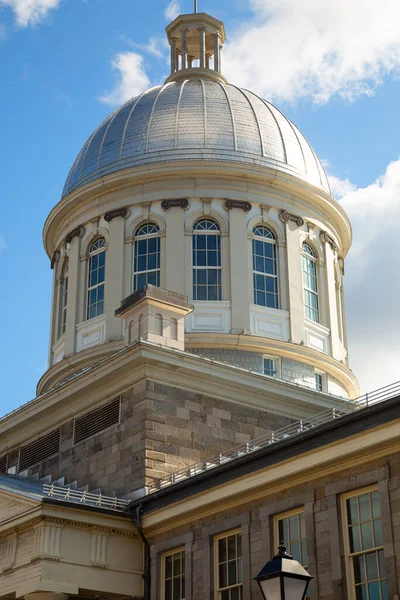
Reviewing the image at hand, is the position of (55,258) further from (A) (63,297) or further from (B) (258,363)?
(B) (258,363)

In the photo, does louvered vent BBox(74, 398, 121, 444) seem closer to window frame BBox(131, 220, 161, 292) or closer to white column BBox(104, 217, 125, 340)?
white column BBox(104, 217, 125, 340)

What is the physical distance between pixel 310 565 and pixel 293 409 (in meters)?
10.3

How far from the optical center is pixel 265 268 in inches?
1455

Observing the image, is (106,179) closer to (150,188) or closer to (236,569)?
(150,188)

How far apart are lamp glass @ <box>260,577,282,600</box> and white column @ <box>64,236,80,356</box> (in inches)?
995

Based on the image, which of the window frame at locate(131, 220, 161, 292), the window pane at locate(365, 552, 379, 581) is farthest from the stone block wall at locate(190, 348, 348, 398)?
the window pane at locate(365, 552, 379, 581)

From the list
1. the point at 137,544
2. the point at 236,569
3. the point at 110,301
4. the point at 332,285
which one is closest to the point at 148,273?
the point at 110,301

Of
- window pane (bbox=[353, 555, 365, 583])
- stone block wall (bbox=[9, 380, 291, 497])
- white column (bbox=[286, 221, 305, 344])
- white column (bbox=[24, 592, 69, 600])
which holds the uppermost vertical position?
white column (bbox=[286, 221, 305, 344])

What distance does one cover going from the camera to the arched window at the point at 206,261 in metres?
36.0

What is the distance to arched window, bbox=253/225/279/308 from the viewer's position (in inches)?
1435

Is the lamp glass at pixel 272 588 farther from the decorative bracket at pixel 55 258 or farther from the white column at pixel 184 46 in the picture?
the white column at pixel 184 46

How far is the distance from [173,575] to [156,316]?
854 centimetres

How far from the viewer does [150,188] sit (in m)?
37.8

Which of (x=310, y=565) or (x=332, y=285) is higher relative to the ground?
(x=332, y=285)
